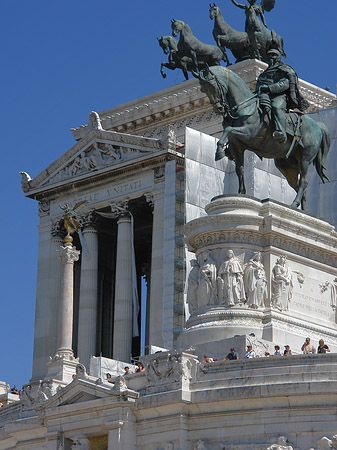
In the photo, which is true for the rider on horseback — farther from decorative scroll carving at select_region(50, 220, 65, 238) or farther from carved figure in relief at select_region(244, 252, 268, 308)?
decorative scroll carving at select_region(50, 220, 65, 238)

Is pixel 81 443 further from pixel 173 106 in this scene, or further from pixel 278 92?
pixel 173 106

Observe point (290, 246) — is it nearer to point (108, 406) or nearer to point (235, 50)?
point (108, 406)

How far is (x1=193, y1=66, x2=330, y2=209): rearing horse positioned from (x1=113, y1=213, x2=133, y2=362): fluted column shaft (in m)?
24.9

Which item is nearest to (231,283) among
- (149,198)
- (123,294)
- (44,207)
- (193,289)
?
(193,289)

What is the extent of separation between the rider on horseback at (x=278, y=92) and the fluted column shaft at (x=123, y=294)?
26.1 meters

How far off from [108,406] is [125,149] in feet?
125

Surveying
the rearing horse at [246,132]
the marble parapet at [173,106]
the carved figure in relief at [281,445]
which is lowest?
the carved figure in relief at [281,445]

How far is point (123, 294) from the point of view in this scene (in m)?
78.3

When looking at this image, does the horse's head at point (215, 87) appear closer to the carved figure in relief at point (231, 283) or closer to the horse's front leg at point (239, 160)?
the horse's front leg at point (239, 160)

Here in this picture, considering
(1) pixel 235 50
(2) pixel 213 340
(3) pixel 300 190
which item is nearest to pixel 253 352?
(2) pixel 213 340

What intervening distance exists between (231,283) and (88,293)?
31972 mm

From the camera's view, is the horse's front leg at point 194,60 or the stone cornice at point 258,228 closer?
the stone cornice at point 258,228

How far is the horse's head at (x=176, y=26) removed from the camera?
254 feet

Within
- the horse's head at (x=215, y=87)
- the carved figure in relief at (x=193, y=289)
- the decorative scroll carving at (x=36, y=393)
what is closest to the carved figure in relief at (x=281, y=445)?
the decorative scroll carving at (x=36, y=393)
